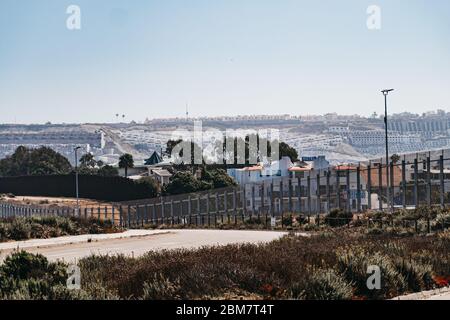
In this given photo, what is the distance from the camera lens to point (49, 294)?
1423cm

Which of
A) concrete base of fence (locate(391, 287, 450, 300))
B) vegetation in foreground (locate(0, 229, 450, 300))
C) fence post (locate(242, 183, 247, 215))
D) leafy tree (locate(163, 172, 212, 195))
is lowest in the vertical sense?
leafy tree (locate(163, 172, 212, 195))

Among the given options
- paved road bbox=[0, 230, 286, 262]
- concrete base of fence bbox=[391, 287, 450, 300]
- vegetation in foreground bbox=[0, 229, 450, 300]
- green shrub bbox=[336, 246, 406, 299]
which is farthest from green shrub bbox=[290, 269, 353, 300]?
paved road bbox=[0, 230, 286, 262]

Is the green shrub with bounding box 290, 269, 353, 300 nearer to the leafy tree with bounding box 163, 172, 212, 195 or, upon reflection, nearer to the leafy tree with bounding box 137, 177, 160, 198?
the leafy tree with bounding box 137, 177, 160, 198

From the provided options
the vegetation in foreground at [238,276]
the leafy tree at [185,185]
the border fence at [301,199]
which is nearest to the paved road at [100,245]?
the border fence at [301,199]

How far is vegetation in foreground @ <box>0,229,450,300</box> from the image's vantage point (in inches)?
587

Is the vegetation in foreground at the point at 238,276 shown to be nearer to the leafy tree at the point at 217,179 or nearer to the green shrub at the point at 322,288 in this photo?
the green shrub at the point at 322,288

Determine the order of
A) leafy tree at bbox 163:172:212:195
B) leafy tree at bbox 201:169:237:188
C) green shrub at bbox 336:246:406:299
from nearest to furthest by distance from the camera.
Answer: green shrub at bbox 336:246:406:299 < leafy tree at bbox 163:172:212:195 < leafy tree at bbox 201:169:237:188

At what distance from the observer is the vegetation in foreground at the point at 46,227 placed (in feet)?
143

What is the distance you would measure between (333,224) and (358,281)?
32215 mm

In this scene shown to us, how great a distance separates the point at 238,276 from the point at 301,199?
4119 cm

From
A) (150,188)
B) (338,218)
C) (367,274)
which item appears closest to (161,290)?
(367,274)

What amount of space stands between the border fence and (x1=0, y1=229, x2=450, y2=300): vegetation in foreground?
22795 millimetres

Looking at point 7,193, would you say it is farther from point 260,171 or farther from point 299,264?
point 299,264
